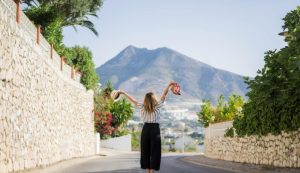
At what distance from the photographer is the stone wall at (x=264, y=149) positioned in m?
20.9

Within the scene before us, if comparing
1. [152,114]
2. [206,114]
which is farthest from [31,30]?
[206,114]

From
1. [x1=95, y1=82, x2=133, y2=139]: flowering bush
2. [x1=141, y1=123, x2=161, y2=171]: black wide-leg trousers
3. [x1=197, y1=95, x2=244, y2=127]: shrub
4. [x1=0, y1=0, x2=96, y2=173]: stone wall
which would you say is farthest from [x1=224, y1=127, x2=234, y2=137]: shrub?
[x1=95, y1=82, x2=133, y2=139]: flowering bush

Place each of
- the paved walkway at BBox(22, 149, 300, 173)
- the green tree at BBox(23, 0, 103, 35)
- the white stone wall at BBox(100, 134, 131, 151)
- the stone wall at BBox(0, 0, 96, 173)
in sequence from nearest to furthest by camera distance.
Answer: the stone wall at BBox(0, 0, 96, 173) < the paved walkway at BBox(22, 149, 300, 173) < the green tree at BBox(23, 0, 103, 35) < the white stone wall at BBox(100, 134, 131, 151)

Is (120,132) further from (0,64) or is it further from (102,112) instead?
(0,64)

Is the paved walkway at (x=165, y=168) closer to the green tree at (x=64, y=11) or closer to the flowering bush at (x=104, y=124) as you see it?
the green tree at (x=64, y=11)

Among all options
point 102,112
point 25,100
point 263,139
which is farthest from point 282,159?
point 102,112

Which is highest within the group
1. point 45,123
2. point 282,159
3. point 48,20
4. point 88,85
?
point 48,20

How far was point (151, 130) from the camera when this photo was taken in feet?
34.6

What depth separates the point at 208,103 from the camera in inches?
2055

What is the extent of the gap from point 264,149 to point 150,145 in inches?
583

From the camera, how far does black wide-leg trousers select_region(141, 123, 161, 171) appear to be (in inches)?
416

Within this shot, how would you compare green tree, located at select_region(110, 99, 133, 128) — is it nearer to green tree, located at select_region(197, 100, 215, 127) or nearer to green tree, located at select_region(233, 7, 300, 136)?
green tree, located at select_region(197, 100, 215, 127)

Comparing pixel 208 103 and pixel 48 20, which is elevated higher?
pixel 48 20

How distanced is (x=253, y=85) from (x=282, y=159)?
438cm
